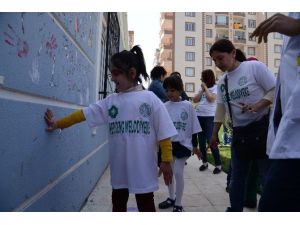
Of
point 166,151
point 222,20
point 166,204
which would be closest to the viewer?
point 166,151

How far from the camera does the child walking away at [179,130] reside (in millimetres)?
3221

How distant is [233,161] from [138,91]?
1089 mm

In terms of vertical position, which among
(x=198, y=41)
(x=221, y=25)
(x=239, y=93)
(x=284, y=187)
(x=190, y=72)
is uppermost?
(x=221, y=25)

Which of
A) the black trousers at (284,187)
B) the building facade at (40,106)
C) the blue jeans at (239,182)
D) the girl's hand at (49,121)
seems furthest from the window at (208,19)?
the black trousers at (284,187)

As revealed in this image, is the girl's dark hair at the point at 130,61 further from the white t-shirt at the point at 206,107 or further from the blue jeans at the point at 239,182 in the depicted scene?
the white t-shirt at the point at 206,107

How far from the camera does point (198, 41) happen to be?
135ft

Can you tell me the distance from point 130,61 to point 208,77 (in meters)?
3.09

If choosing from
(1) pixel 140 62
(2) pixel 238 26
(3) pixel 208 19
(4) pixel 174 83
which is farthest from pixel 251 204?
(2) pixel 238 26

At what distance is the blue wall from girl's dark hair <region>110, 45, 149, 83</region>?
0.38m

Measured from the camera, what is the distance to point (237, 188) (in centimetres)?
272

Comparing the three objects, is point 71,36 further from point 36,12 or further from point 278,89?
point 278,89

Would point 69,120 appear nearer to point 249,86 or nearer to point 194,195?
point 249,86

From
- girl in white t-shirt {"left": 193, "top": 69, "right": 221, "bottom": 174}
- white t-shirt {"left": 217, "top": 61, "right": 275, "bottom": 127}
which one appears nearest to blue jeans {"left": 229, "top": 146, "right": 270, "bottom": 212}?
white t-shirt {"left": 217, "top": 61, "right": 275, "bottom": 127}

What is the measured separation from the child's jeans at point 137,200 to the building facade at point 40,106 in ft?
1.25
